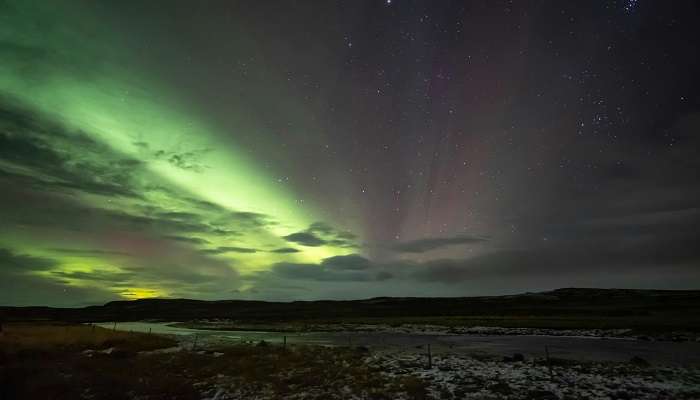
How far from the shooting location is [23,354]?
1465 inches

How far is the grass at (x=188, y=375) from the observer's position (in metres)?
24.6

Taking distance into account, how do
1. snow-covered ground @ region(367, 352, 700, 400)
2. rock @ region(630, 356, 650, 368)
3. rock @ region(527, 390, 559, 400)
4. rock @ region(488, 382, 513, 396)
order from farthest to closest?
rock @ region(630, 356, 650, 368) < rock @ region(488, 382, 513, 396) < snow-covered ground @ region(367, 352, 700, 400) < rock @ region(527, 390, 559, 400)

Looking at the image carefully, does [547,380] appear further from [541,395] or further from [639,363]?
[639,363]

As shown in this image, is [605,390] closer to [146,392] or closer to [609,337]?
[146,392]

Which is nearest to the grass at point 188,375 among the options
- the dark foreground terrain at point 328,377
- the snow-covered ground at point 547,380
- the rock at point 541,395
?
the dark foreground terrain at point 328,377

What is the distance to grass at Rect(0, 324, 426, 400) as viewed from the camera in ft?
80.6

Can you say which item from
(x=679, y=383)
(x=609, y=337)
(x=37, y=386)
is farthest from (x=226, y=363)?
(x=609, y=337)

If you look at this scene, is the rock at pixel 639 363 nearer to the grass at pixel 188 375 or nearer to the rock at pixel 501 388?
the rock at pixel 501 388

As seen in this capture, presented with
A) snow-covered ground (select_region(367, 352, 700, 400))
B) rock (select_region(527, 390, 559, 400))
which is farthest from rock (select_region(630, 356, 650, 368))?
rock (select_region(527, 390, 559, 400))

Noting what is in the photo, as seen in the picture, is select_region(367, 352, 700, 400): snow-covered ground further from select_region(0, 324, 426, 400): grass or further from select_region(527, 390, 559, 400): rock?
select_region(0, 324, 426, 400): grass

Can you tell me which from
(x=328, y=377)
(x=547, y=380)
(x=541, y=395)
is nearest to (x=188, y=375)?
(x=328, y=377)

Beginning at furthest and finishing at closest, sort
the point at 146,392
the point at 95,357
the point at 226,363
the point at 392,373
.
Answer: the point at 95,357 → the point at 226,363 → the point at 392,373 → the point at 146,392

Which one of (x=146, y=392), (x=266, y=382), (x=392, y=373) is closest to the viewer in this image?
(x=146, y=392)

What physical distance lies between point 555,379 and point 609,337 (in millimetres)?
42115
